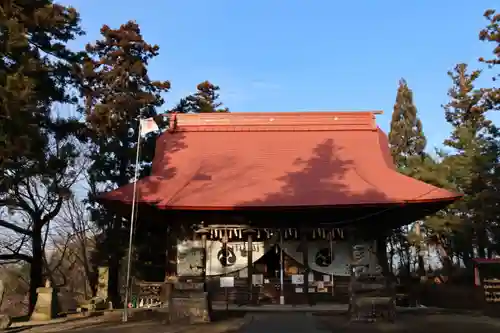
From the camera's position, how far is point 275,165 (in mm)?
16281

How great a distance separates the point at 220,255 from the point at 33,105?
24.3 feet

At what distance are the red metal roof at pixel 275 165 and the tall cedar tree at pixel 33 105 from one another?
2.79 metres

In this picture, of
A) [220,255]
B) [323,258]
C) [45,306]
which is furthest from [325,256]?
[45,306]

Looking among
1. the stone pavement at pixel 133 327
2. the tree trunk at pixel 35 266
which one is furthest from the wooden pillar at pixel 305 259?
the tree trunk at pixel 35 266

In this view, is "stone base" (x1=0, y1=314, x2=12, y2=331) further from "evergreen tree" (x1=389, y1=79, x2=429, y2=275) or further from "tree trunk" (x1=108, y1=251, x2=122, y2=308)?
"evergreen tree" (x1=389, y1=79, x2=429, y2=275)

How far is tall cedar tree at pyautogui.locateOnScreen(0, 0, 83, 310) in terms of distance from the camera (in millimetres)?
10680

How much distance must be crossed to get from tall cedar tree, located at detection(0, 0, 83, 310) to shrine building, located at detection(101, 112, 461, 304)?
2.67m

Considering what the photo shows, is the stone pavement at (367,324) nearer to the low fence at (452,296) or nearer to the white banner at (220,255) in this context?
the low fence at (452,296)

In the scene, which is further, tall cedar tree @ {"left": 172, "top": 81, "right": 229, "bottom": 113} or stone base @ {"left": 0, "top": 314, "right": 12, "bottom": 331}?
tall cedar tree @ {"left": 172, "top": 81, "right": 229, "bottom": 113}

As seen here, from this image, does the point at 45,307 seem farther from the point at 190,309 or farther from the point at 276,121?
the point at 276,121

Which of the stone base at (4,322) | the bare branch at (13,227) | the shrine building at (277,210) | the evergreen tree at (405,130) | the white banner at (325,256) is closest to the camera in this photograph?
the stone base at (4,322)

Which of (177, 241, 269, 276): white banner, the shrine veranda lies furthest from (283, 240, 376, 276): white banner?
(177, 241, 269, 276): white banner

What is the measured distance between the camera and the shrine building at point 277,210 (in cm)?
1360

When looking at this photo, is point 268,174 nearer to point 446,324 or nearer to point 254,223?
point 254,223
